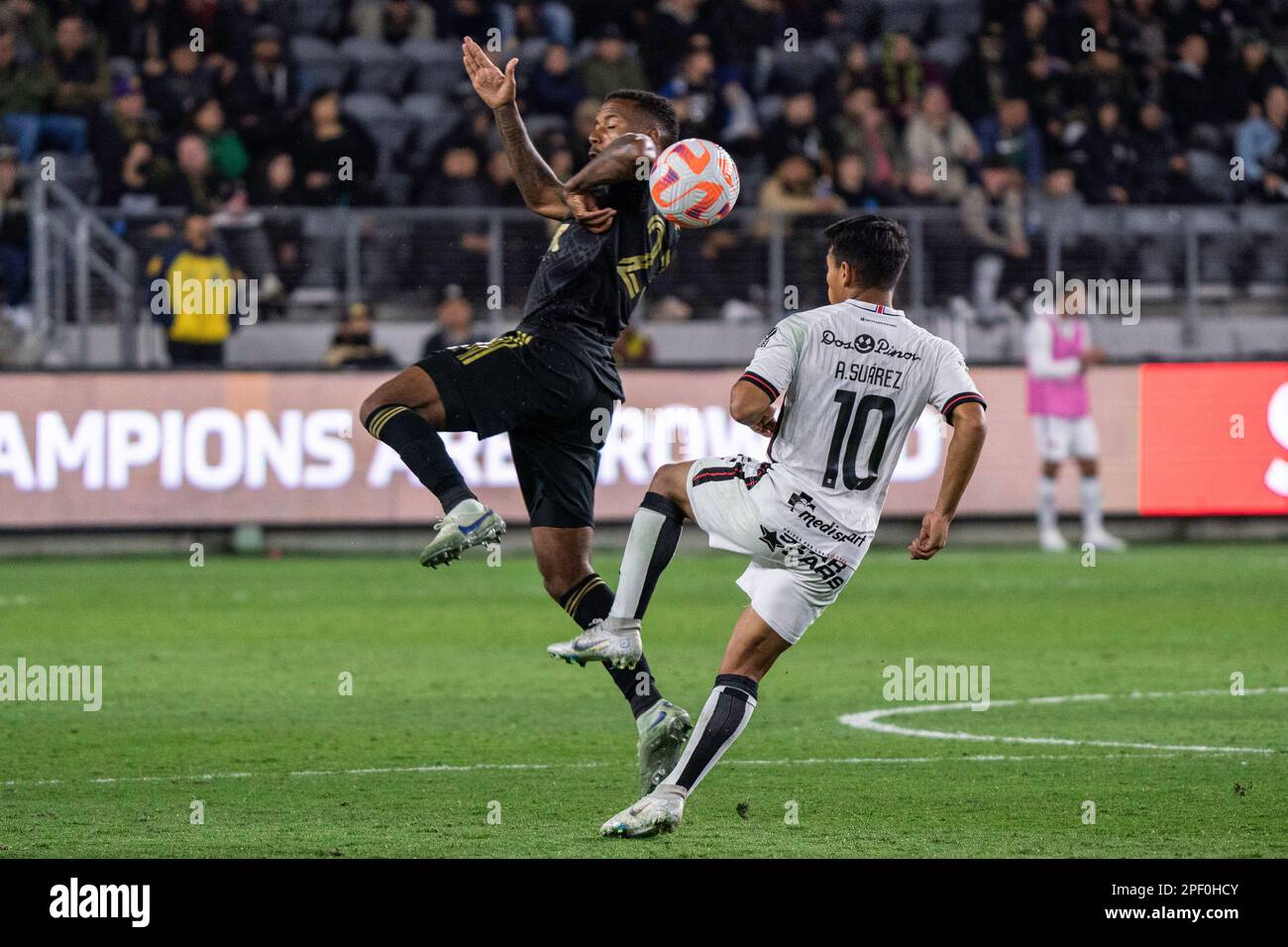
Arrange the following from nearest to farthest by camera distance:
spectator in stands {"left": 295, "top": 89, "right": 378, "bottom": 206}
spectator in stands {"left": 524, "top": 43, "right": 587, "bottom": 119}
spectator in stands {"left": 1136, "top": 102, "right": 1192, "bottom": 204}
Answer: spectator in stands {"left": 295, "top": 89, "right": 378, "bottom": 206}
spectator in stands {"left": 524, "top": 43, "right": 587, "bottom": 119}
spectator in stands {"left": 1136, "top": 102, "right": 1192, "bottom": 204}

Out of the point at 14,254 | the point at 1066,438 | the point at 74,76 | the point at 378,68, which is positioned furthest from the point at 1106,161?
the point at 14,254

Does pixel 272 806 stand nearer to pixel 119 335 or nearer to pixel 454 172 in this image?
pixel 119 335

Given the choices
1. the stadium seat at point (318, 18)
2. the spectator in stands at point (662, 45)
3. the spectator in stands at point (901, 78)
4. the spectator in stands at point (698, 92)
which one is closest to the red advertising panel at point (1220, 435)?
the spectator in stands at point (901, 78)

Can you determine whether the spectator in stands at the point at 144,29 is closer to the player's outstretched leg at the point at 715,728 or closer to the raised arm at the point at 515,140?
the raised arm at the point at 515,140

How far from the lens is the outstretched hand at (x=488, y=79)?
24.4ft

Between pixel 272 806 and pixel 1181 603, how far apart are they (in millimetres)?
8726

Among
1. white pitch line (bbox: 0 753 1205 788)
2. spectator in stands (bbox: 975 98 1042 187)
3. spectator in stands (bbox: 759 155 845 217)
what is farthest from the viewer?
spectator in stands (bbox: 975 98 1042 187)

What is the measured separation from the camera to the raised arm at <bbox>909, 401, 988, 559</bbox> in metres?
6.44

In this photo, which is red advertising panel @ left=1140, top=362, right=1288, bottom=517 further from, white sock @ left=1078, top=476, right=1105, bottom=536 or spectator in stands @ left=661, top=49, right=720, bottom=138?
spectator in stands @ left=661, top=49, right=720, bottom=138

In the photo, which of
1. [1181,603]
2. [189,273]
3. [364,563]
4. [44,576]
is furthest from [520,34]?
[1181,603]

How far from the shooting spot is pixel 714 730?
663 cm

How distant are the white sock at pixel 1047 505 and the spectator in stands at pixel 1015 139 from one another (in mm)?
4751

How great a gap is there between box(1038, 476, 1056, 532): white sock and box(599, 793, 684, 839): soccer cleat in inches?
481

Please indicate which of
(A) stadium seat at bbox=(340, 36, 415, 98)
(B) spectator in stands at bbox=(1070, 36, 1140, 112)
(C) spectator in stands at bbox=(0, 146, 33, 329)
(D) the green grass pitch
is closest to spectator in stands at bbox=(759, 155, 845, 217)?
(B) spectator in stands at bbox=(1070, 36, 1140, 112)
